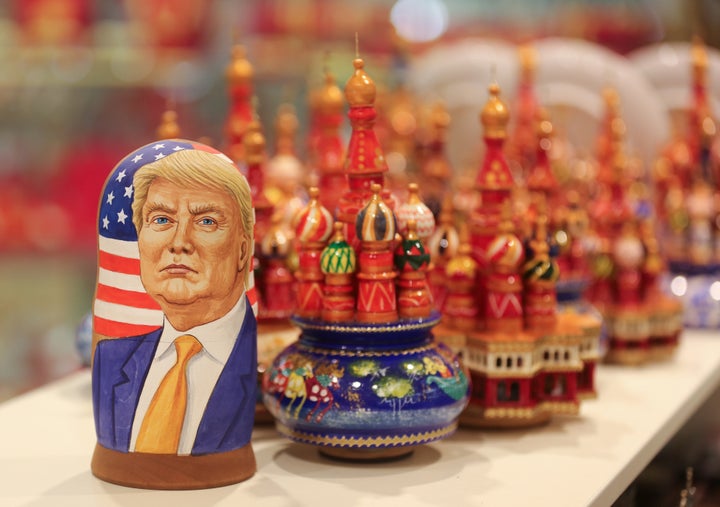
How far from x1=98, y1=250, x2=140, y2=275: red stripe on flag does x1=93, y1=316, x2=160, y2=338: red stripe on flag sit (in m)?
0.07

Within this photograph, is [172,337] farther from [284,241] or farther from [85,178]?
[85,178]

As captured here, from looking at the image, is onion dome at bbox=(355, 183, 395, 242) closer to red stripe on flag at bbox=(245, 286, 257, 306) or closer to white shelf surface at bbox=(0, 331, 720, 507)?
red stripe on flag at bbox=(245, 286, 257, 306)

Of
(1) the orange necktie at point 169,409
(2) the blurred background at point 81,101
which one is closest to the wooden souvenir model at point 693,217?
(2) the blurred background at point 81,101

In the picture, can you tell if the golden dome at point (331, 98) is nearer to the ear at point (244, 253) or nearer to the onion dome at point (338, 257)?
the onion dome at point (338, 257)

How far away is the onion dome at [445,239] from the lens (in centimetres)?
195

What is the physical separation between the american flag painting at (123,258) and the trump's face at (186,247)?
0.05ft

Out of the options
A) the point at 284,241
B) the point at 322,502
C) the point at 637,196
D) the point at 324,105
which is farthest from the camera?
the point at 637,196

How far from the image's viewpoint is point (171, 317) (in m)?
1.52

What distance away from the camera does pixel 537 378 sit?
74.8 inches

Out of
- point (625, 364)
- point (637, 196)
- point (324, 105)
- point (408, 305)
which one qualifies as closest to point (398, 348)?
point (408, 305)

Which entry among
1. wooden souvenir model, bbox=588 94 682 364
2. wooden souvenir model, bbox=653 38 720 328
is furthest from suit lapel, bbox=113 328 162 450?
wooden souvenir model, bbox=653 38 720 328

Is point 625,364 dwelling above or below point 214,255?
below

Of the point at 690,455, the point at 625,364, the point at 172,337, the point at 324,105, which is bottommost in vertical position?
the point at 690,455

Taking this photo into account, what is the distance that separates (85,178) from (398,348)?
6.56 feet
